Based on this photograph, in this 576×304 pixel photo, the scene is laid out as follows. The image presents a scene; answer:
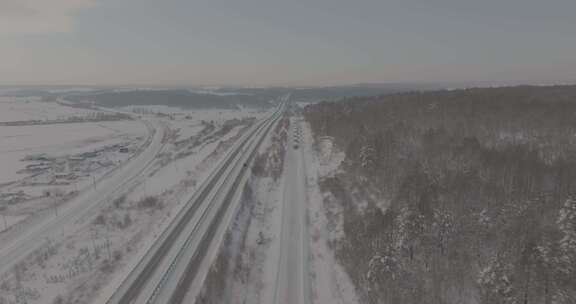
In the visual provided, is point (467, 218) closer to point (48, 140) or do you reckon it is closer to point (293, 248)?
point (293, 248)

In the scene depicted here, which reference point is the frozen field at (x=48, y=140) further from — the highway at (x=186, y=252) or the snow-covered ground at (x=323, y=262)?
the snow-covered ground at (x=323, y=262)

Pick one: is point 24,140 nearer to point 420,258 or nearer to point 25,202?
point 25,202

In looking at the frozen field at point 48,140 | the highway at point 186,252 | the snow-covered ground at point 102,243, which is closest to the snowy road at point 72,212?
the snow-covered ground at point 102,243

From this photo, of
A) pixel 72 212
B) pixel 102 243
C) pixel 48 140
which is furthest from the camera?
pixel 48 140

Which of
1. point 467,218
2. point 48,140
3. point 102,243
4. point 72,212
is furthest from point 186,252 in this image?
point 48,140

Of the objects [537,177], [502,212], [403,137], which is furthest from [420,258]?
[403,137]

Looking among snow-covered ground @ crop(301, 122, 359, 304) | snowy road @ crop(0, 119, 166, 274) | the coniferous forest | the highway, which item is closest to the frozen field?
snowy road @ crop(0, 119, 166, 274)
